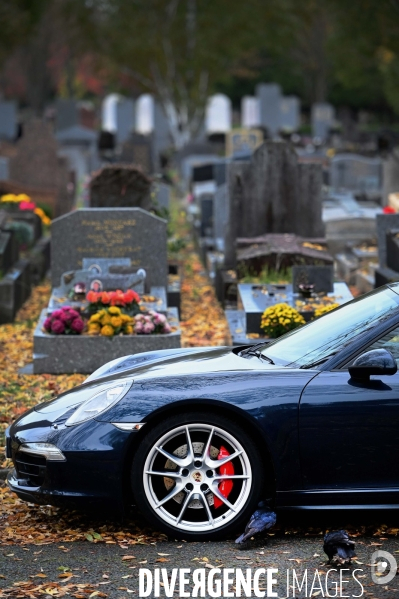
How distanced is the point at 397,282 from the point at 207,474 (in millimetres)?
1664

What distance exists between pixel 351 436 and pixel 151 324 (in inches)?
187

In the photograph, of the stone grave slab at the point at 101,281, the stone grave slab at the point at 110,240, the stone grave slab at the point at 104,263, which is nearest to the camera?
the stone grave slab at the point at 101,281

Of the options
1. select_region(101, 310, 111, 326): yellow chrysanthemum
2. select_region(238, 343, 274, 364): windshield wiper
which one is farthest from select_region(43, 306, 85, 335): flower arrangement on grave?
select_region(238, 343, 274, 364): windshield wiper

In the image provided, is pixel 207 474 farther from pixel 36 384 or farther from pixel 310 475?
→ pixel 36 384

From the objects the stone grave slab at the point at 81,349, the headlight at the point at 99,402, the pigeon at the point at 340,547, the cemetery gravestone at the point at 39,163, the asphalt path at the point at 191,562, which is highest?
the cemetery gravestone at the point at 39,163

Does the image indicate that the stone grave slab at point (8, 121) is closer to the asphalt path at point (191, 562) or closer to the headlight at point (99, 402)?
the headlight at point (99, 402)

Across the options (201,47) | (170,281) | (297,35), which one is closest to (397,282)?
(170,281)

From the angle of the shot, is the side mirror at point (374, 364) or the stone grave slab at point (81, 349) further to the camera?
the stone grave slab at point (81, 349)

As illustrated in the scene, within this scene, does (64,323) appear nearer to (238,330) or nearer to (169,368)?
(238,330)

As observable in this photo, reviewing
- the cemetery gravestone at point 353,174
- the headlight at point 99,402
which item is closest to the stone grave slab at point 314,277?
the headlight at point 99,402

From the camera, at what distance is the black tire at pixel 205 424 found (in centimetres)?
568

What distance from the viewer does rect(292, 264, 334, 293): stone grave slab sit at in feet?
37.3

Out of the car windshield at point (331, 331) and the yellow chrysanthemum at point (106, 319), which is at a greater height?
the car windshield at point (331, 331)

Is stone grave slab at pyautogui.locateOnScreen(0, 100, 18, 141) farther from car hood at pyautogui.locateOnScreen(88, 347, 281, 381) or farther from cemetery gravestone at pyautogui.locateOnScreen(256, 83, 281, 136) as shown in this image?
car hood at pyautogui.locateOnScreen(88, 347, 281, 381)
